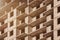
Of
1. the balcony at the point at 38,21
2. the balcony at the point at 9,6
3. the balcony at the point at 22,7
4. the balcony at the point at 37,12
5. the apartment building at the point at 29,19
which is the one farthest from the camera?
the balcony at the point at 9,6

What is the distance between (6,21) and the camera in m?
17.2

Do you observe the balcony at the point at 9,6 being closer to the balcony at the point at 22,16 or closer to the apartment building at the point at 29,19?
the apartment building at the point at 29,19

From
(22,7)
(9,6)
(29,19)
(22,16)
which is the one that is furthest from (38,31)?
(9,6)

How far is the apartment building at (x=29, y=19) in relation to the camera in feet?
49.0

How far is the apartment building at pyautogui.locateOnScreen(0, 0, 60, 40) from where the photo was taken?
588 inches

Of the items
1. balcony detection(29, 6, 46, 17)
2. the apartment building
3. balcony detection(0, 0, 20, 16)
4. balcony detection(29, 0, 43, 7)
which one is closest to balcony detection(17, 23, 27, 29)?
the apartment building

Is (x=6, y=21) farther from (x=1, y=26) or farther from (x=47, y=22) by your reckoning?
(x=47, y=22)

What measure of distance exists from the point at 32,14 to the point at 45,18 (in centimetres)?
104

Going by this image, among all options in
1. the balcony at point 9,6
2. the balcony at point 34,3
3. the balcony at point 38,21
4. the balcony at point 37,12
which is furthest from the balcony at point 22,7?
the balcony at point 38,21

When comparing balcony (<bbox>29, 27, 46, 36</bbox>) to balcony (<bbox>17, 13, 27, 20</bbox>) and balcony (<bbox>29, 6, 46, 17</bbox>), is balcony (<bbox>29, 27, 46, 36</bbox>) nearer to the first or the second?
balcony (<bbox>29, 6, 46, 17</bbox>)

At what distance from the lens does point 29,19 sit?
53.6ft

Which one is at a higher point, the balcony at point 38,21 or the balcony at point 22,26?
the balcony at point 22,26

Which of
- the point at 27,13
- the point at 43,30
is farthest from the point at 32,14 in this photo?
the point at 43,30

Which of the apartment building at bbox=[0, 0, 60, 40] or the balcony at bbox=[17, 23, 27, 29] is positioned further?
the balcony at bbox=[17, 23, 27, 29]
